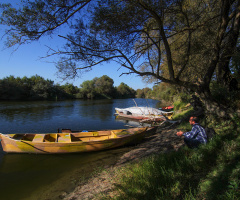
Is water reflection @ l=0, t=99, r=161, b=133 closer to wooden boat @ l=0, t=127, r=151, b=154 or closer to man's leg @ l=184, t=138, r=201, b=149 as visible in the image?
wooden boat @ l=0, t=127, r=151, b=154

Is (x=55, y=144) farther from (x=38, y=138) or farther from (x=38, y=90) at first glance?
(x=38, y=90)

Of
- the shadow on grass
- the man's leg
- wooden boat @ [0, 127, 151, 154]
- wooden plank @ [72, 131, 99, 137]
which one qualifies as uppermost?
the man's leg

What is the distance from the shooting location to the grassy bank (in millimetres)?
2553

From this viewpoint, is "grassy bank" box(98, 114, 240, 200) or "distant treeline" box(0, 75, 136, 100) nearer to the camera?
"grassy bank" box(98, 114, 240, 200)

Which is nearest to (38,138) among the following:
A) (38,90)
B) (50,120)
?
(50,120)

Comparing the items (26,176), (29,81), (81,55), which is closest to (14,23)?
(81,55)

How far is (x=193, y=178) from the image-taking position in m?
3.12

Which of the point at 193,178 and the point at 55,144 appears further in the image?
the point at 55,144

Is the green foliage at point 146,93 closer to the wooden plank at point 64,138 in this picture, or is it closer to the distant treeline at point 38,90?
the distant treeline at point 38,90

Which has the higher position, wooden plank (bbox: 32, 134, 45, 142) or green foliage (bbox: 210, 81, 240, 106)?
green foliage (bbox: 210, 81, 240, 106)

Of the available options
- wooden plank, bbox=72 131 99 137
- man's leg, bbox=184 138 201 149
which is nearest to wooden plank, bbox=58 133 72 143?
wooden plank, bbox=72 131 99 137

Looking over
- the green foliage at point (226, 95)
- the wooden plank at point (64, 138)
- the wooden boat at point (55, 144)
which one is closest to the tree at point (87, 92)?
the wooden plank at point (64, 138)

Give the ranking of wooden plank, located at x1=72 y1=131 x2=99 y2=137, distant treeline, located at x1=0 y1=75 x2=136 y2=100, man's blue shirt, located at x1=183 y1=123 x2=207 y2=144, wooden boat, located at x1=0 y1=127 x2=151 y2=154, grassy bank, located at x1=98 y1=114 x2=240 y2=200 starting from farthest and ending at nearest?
distant treeline, located at x1=0 y1=75 x2=136 y2=100 → wooden plank, located at x1=72 y1=131 x2=99 y2=137 → wooden boat, located at x1=0 y1=127 x2=151 y2=154 → man's blue shirt, located at x1=183 y1=123 x2=207 y2=144 → grassy bank, located at x1=98 y1=114 x2=240 y2=200

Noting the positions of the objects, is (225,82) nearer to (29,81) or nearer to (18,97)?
(18,97)
